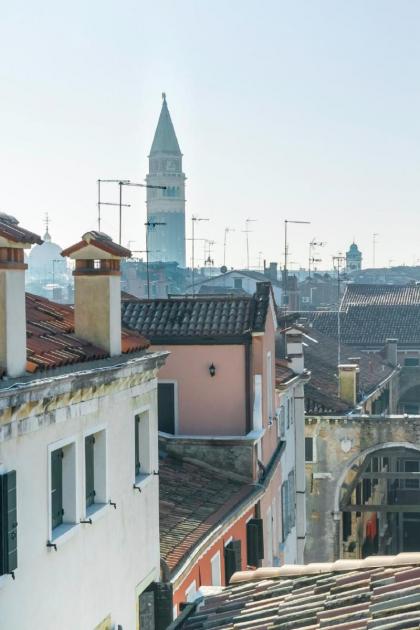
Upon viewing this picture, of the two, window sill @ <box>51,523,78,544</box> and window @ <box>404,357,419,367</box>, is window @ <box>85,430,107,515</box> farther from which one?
window @ <box>404,357,419,367</box>

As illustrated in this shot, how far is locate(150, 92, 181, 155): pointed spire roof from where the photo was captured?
143500 mm

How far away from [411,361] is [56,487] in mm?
51947

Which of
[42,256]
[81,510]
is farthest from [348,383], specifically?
[42,256]

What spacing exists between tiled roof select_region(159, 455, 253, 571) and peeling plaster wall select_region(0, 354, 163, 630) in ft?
5.28

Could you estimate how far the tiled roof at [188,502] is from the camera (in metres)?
14.6

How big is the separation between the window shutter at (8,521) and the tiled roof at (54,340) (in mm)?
1147

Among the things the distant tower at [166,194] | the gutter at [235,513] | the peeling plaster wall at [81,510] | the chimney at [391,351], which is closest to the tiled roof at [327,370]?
the chimney at [391,351]

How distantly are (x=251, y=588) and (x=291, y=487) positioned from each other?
16.5 m

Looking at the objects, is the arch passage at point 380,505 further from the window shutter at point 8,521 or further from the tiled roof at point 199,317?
the window shutter at point 8,521

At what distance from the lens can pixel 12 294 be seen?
359 inches

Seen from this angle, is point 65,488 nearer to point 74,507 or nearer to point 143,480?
point 74,507

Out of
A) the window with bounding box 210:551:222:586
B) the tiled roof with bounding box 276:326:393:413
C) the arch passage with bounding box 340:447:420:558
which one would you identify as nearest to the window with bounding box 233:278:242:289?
the tiled roof with bounding box 276:326:393:413

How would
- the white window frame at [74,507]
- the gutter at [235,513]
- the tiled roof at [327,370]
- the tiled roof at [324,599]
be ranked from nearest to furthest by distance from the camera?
the tiled roof at [324,599] → the white window frame at [74,507] → the gutter at [235,513] → the tiled roof at [327,370]

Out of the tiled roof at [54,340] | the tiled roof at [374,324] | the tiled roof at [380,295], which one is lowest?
the tiled roof at [374,324]
